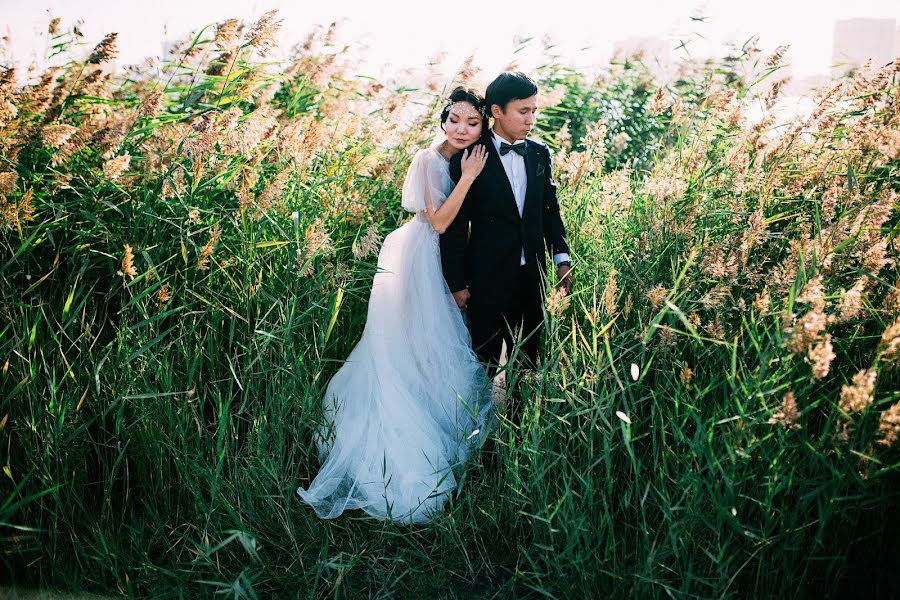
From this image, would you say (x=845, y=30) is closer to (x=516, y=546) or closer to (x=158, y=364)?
(x=516, y=546)

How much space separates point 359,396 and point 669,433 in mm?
1289

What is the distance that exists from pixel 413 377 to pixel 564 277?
2.56ft

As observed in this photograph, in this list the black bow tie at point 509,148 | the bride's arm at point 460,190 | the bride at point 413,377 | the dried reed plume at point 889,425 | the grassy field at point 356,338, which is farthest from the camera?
the black bow tie at point 509,148

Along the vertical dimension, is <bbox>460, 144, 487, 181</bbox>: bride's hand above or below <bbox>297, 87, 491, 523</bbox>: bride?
above

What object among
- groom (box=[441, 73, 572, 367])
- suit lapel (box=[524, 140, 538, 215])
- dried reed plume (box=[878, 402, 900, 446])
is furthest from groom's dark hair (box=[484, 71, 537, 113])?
dried reed plume (box=[878, 402, 900, 446])

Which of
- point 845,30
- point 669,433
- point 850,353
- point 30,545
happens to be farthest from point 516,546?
point 845,30

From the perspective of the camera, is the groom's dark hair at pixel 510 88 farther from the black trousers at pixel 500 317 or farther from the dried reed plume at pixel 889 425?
the dried reed plume at pixel 889 425

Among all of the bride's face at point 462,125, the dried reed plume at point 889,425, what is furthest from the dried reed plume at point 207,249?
the dried reed plume at point 889,425

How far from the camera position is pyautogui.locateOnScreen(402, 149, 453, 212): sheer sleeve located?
2.96m

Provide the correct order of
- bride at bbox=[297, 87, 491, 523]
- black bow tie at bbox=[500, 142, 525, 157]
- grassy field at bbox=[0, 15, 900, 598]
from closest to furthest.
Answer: grassy field at bbox=[0, 15, 900, 598], bride at bbox=[297, 87, 491, 523], black bow tie at bbox=[500, 142, 525, 157]

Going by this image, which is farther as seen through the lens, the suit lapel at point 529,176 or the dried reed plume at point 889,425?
the suit lapel at point 529,176

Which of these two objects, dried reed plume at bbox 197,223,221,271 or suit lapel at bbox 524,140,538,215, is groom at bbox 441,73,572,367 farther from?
dried reed plume at bbox 197,223,221,271

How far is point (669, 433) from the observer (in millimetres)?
2361

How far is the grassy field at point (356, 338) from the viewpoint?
2080 mm
